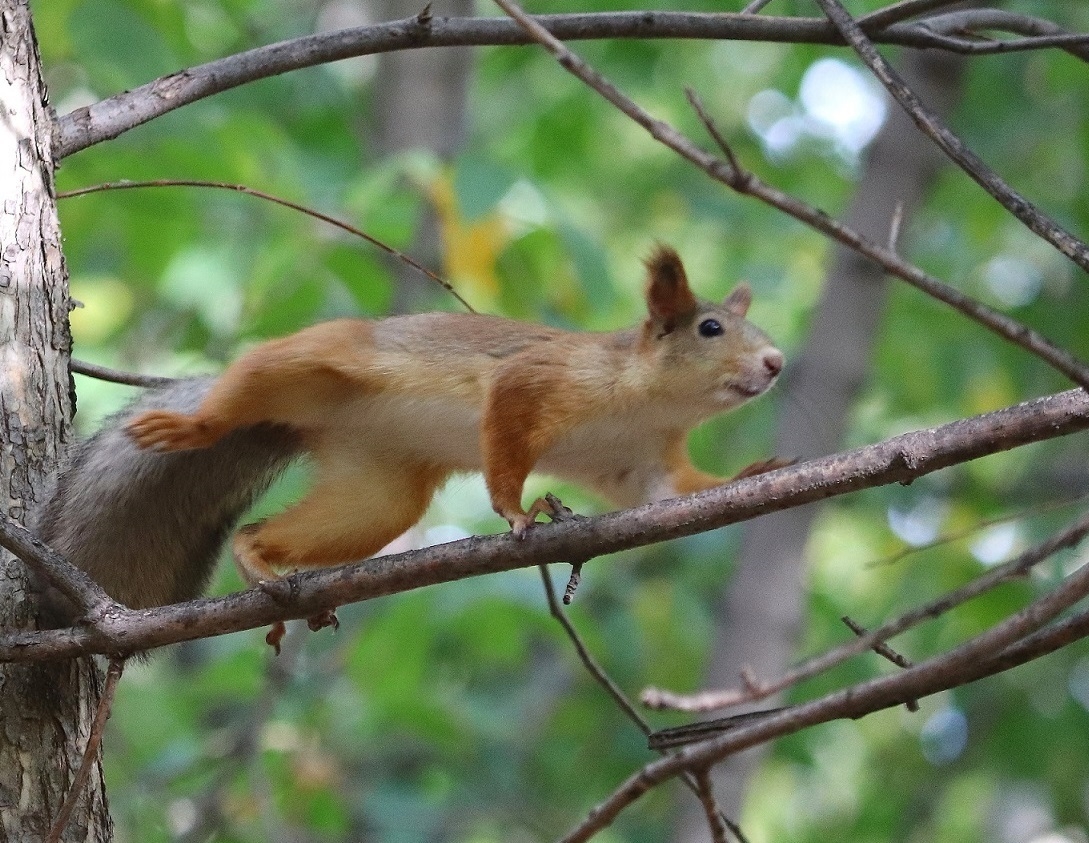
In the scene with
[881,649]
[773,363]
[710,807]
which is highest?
[773,363]

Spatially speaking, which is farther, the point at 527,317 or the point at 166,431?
the point at 527,317

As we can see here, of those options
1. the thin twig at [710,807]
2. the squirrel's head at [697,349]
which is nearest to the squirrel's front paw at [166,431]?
the squirrel's head at [697,349]

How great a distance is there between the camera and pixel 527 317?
391 centimetres

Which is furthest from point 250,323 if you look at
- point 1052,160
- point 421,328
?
point 1052,160

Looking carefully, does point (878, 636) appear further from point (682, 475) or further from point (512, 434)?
point (682, 475)

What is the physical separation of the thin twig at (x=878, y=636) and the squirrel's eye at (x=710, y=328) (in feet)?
4.65

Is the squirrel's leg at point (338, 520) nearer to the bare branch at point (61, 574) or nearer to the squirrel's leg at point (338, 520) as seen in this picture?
the squirrel's leg at point (338, 520)

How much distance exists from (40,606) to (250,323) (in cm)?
174

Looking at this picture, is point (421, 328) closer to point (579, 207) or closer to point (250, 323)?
point (250, 323)

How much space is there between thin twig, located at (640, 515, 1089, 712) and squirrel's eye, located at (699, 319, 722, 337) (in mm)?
1418

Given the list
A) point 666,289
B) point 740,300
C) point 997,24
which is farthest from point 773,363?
point 997,24

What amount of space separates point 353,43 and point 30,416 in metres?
0.73

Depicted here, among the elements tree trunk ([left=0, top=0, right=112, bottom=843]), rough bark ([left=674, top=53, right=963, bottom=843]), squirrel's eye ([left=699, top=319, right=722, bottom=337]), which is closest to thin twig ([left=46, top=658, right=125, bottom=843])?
tree trunk ([left=0, top=0, right=112, bottom=843])

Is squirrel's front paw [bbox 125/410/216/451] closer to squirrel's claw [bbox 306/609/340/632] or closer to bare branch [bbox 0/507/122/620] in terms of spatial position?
squirrel's claw [bbox 306/609/340/632]
